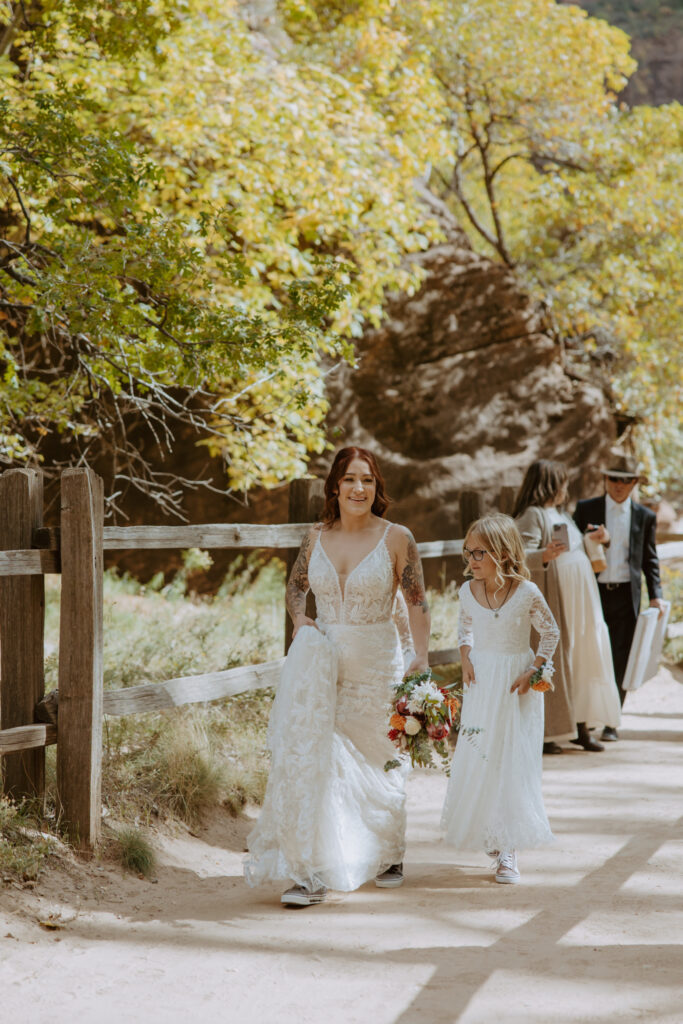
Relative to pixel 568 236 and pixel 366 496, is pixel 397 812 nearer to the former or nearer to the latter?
pixel 366 496

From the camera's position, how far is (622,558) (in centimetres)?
800

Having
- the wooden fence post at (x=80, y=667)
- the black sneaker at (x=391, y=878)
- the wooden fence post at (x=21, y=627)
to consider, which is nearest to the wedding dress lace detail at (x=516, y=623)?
the black sneaker at (x=391, y=878)

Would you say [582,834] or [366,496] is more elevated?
[366,496]

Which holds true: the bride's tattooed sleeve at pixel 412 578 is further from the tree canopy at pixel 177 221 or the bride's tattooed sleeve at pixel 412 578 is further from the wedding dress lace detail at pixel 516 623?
the tree canopy at pixel 177 221

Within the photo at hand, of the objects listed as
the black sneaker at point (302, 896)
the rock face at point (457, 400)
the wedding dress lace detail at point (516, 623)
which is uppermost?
the rock face at point (457, 400)

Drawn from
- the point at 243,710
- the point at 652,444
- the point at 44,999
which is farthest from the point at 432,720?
the point at 652,444

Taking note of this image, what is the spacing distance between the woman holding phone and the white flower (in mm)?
3151

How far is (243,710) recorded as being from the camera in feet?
23.2

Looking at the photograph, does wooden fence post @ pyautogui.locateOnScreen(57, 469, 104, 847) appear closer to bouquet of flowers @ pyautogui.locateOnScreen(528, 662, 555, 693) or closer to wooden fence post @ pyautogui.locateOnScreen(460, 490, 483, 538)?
bouquet of flowers @ pyautogui.locateOnScreen(528, 662, 555, 693)

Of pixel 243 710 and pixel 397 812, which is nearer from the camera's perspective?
pixel 397 812

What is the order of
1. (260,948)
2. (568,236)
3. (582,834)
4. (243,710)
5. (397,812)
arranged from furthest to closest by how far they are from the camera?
1. (568,236)
2. (243,710)
3. (582,834)
4. (397,812)
5. (260,948)

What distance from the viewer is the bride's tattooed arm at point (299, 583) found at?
4.82 meters

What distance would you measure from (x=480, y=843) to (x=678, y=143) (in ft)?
54.0

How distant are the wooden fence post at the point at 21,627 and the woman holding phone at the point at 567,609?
3711 mm
